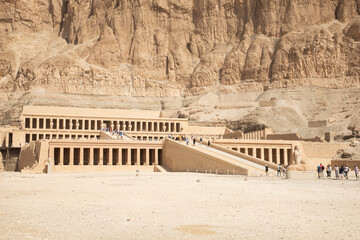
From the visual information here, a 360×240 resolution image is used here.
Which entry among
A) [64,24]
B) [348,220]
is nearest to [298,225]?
[348,220]

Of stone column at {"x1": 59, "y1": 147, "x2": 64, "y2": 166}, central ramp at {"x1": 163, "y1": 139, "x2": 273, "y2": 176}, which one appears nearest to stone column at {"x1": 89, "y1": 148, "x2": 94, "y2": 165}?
stone column at {"x1": 59, "y1": 147, "x2": 64, "y2": 166}

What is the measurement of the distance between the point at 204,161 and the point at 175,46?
272ft

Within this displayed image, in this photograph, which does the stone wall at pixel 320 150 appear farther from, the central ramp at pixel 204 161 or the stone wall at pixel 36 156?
the stone wall at pixel 36 156

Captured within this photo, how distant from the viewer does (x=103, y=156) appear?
5506 cm

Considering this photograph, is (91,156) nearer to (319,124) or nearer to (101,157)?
(101,157)

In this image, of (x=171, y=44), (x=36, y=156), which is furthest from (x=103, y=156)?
(x=171, y=44)

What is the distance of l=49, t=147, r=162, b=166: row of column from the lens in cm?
5150

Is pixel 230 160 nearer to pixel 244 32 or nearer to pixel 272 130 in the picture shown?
pixel 272 130

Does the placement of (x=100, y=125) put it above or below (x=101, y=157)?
above

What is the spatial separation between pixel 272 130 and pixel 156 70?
168 ft

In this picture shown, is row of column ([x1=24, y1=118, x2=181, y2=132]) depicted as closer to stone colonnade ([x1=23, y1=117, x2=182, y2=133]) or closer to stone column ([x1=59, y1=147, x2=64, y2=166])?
stone colonnade ([x1=23, y1=117, x2=182, y2=133])

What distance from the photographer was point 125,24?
121750 millimetres

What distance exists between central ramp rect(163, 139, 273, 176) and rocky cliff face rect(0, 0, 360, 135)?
5969cm

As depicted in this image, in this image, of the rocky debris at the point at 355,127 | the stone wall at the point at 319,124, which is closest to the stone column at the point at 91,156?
the rocky debris at the point at 355,127
